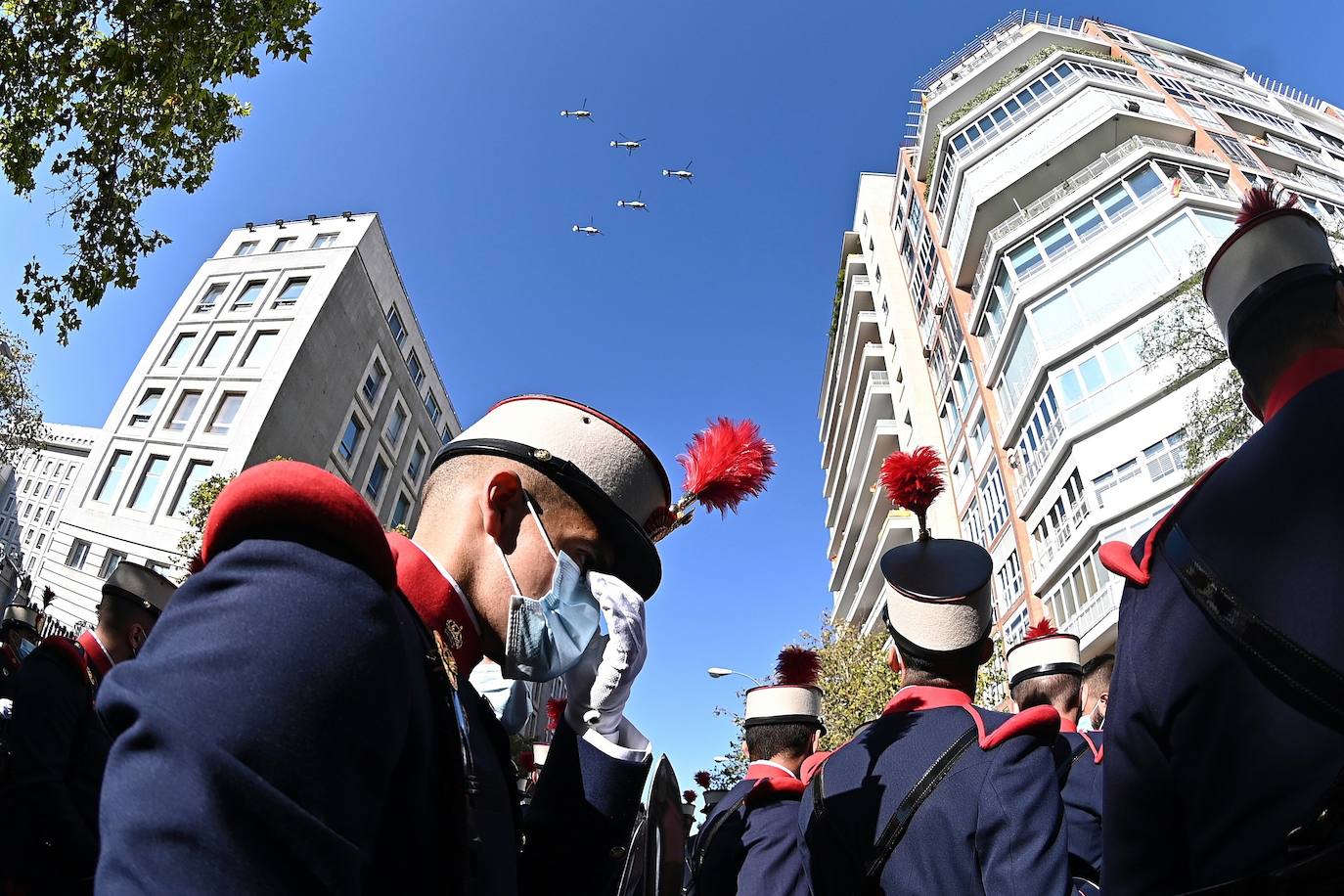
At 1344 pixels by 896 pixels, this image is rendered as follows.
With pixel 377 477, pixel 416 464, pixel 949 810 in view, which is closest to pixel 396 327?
pixel 416 464

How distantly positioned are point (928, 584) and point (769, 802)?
1.49 metres

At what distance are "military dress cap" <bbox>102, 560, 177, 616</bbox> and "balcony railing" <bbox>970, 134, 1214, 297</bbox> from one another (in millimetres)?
26538

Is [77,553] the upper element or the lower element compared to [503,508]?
upper

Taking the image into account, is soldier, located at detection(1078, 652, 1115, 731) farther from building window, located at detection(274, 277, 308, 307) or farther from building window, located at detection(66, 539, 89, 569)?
building window, located at detection(274, 277, 308, 307)

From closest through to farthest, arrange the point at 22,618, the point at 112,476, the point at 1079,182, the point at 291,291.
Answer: the point at 22,618
the point at 1079,182
the point at 112,476
the point at 291,291

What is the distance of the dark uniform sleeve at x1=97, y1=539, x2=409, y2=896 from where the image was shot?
758 mm

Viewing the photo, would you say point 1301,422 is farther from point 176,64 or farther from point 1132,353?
point 1132,353

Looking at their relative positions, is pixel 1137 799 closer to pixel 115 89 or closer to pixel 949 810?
pixel 949 810

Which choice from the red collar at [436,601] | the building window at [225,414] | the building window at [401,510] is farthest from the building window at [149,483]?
the red collar at [436,601]

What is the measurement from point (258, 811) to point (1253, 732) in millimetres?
1412

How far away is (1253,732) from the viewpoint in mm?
1299

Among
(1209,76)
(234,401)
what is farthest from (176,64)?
(1209,76)

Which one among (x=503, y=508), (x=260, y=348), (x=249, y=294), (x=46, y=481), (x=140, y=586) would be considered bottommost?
(x=503, y=508)

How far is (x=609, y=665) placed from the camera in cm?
189
